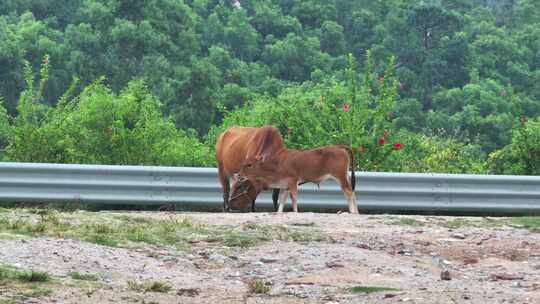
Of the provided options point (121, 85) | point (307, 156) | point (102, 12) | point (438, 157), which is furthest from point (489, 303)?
point (102, 12)

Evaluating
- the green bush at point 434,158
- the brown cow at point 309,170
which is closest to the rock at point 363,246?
the brown cow at point 309,170

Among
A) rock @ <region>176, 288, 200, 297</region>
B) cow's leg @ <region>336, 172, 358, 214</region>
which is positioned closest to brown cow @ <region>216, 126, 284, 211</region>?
cow's leg @ <region>336, 172, 358, 214</region>

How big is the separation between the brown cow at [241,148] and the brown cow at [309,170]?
10.1 inches

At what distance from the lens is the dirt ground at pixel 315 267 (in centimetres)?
786

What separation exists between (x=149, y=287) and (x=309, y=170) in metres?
5.74

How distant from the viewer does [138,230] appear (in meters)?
10.3

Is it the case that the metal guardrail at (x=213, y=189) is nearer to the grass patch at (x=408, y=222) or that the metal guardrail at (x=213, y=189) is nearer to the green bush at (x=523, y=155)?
the grass patch at (x=408, y=222)

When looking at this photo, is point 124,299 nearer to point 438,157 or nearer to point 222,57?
point 438,157

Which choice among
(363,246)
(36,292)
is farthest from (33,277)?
(363,246)

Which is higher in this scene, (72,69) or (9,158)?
(9,158)

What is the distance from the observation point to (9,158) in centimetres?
1574

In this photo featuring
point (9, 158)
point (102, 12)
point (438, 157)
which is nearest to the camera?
point (9, 158)

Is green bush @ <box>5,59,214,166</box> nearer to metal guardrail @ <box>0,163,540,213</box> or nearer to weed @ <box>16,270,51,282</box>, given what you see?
metal guardrail @ <box>0,163,540,213</box>

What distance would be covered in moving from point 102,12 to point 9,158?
39.7 meters
